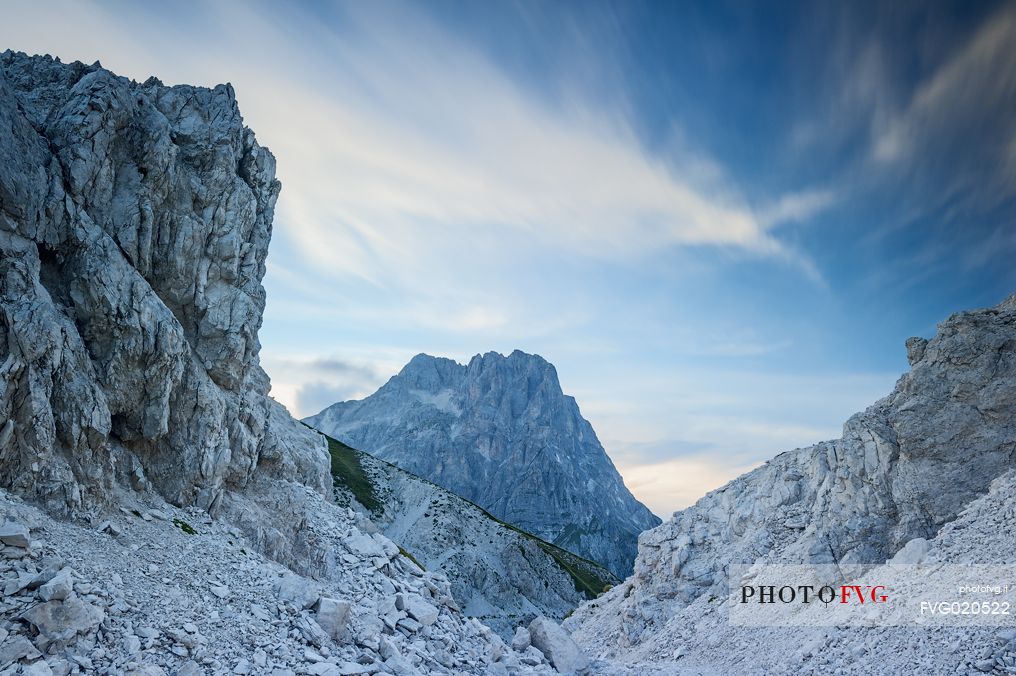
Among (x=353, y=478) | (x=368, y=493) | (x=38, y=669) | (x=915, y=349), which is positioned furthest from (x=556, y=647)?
(x=353, y=478)

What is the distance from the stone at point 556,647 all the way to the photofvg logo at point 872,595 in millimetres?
12944

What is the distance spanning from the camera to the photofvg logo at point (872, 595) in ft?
86.4

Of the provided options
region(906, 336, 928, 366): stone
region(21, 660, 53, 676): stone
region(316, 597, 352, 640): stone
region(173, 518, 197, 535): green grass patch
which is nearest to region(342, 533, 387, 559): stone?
region(316, 597, 352, 640): stone

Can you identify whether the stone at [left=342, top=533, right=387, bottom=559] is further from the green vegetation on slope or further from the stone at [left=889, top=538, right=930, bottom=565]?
the green vegetation on slope

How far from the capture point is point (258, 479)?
33.0 metres

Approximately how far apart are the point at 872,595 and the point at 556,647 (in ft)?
59.2

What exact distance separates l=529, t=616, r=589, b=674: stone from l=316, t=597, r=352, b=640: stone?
11670mm

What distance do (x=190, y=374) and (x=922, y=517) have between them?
4308cm

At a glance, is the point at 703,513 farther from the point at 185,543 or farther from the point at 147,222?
the point at 147,222

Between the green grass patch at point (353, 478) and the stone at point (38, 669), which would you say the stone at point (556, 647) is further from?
the green grass patch at point (353, 478)

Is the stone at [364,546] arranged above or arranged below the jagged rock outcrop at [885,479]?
below

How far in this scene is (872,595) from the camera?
31953 mm

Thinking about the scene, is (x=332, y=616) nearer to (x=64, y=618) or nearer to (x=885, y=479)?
(x=64, y=618)

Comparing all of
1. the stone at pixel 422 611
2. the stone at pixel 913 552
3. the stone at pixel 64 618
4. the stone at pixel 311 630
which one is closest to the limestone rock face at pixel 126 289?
the stone at pixel 64 618
